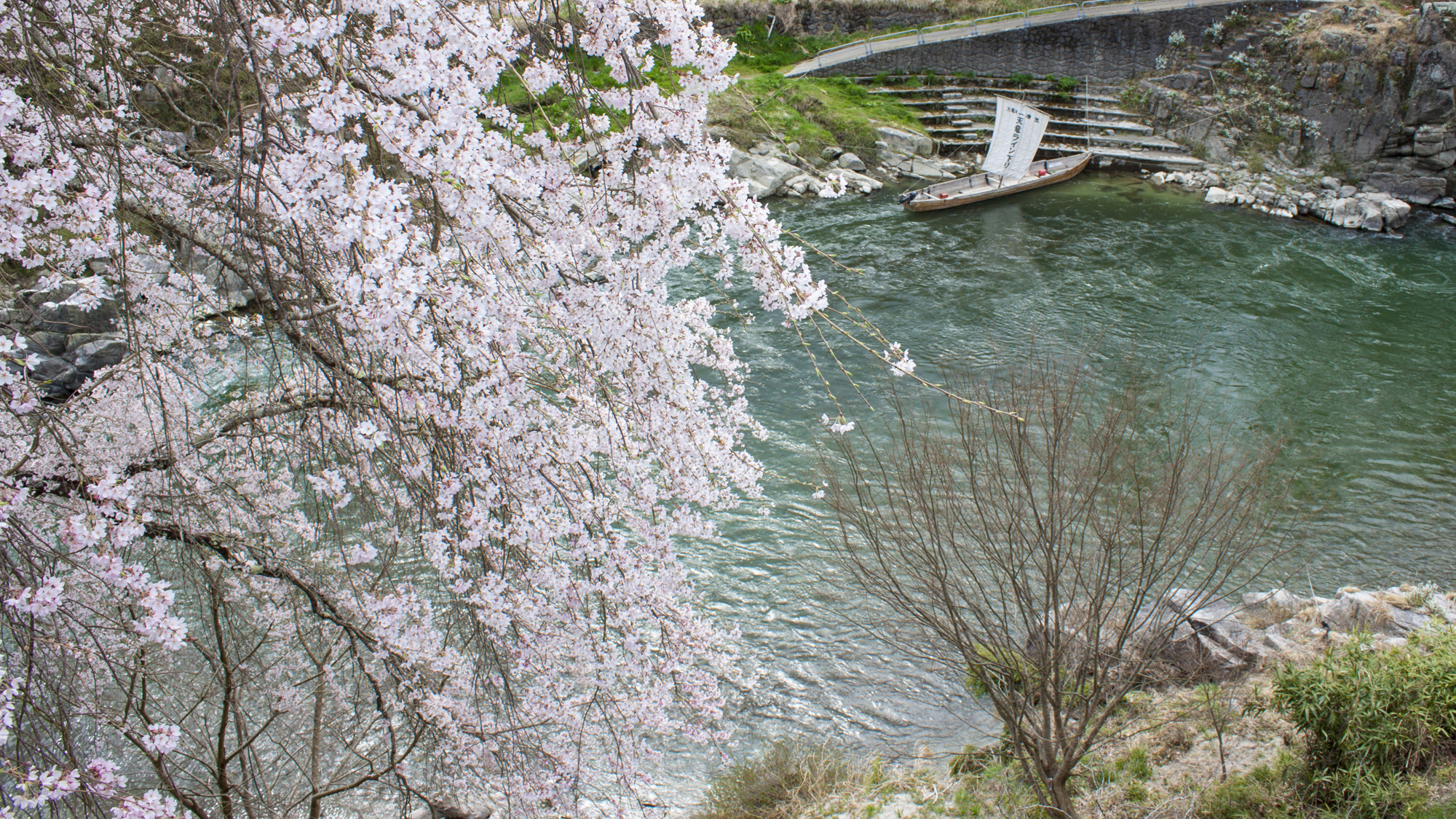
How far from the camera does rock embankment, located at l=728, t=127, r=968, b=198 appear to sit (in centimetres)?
1892

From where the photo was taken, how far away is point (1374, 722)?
469cm

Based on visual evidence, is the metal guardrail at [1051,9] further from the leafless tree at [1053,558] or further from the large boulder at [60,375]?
the large boulder at [60,375]

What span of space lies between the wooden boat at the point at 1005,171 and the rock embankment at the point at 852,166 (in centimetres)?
109

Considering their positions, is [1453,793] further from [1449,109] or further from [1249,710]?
[1449,109]

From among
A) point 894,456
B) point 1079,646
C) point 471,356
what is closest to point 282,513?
point 471,356

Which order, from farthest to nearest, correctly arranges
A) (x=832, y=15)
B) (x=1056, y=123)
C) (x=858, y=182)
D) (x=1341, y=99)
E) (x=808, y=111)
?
(x=832, y=15)
(x=1056, y=123)
(x=808, y=111)
(x=858, y=182)
(x=1341, y=99)

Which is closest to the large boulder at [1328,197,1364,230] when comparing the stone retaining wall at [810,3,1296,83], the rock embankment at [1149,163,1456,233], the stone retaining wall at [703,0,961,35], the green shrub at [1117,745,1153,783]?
the rock embankment at [1149,163,1456,233]

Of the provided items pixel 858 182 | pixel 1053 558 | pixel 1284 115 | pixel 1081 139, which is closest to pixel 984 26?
pixel 1081 139

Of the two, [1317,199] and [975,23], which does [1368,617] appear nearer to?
[1317,199]

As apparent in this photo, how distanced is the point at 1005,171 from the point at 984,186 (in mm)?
635

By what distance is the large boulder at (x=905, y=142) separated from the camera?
20891 mm

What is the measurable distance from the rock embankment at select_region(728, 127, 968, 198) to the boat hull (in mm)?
1018

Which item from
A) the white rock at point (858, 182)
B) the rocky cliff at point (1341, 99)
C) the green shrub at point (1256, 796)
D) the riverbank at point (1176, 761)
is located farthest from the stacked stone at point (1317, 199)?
the green shrub at point (1256, 796)

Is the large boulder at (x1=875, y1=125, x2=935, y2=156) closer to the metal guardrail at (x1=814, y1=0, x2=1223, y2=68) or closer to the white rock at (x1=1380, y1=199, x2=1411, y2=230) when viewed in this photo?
the metal guardrail at (x1=814, y1=0, x2=1223, y2=68)
